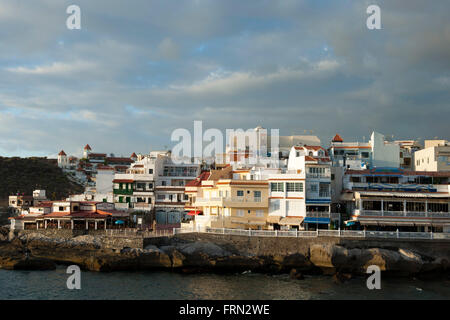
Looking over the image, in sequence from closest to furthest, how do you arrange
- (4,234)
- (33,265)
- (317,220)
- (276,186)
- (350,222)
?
(33,265), (350,222), (317,220), (276,186), (4,234)

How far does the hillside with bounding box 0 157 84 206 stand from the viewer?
98.1 metres

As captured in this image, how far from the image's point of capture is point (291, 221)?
4438 centimetres

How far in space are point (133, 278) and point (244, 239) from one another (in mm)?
11165

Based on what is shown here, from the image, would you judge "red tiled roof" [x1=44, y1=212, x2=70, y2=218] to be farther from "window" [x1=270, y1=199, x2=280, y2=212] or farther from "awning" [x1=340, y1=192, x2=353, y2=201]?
"awning" [x1=340, y1=192, x2=353, y2=201]

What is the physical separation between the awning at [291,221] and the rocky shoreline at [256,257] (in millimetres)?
3474

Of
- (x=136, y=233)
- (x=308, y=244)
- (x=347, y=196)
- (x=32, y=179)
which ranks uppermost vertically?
(x=32, y=179)

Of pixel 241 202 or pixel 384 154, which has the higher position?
pixel 384 154

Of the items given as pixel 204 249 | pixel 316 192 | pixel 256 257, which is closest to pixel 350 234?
pixel 316 192

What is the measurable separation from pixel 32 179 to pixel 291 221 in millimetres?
83243

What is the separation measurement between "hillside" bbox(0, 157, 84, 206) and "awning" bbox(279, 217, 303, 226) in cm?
6450

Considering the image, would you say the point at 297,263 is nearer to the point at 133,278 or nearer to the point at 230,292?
the point at 230,292

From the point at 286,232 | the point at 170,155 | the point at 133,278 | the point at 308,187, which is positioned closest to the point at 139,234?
the point at 133,278

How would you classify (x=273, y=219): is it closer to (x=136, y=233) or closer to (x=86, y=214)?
(x=136, y=233)

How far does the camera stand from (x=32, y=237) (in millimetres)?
46875
